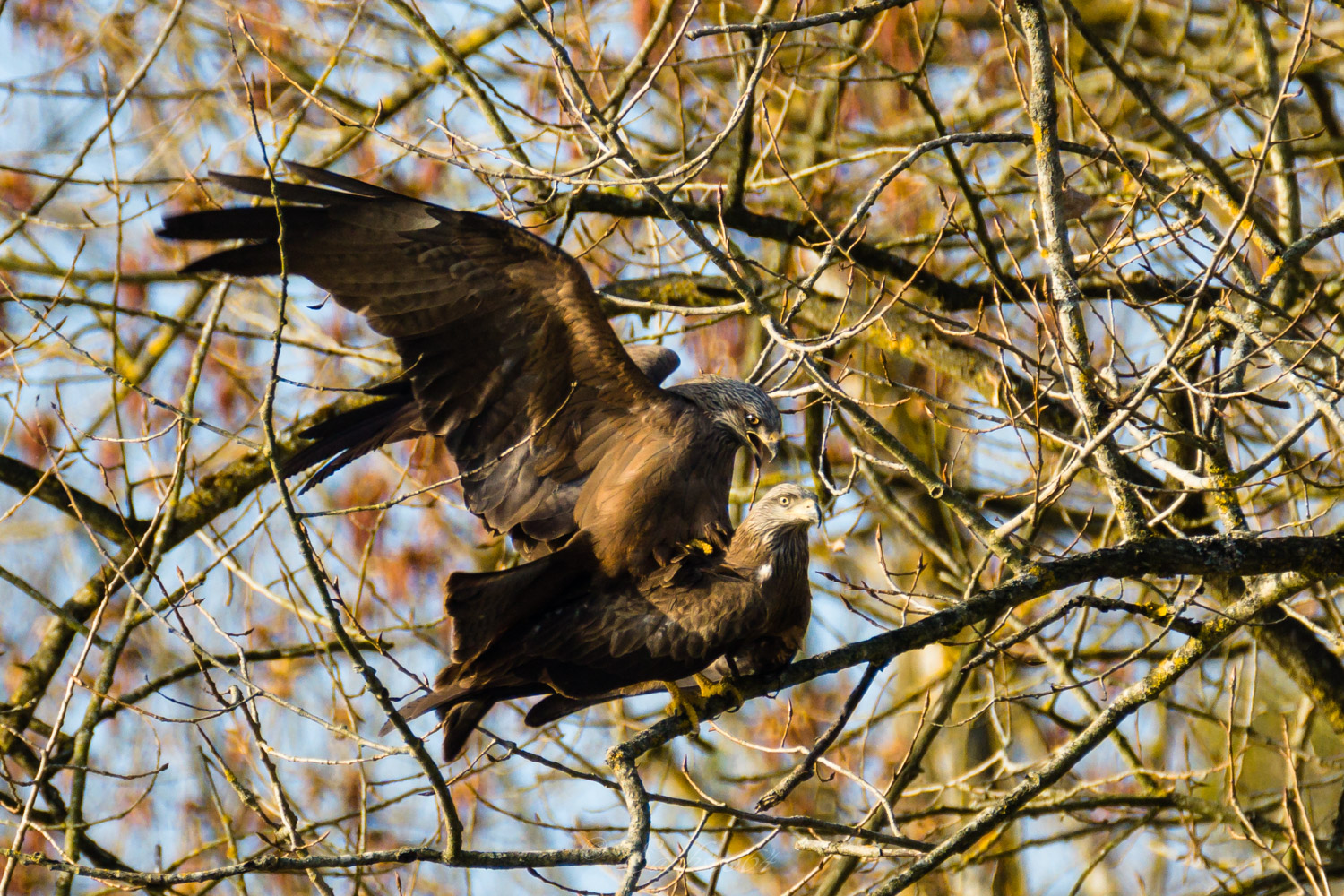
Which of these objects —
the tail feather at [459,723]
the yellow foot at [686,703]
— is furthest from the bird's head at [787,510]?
the tail feather at [459,723]

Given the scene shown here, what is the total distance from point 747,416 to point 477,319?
92 cm

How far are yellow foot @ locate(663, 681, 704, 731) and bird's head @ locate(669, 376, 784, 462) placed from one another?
0.80 meters

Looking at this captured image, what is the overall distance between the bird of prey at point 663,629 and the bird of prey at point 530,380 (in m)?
0.16

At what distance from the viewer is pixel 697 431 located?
161 inches

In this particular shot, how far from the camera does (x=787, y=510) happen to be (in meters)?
3.88

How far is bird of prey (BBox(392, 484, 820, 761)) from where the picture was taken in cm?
369

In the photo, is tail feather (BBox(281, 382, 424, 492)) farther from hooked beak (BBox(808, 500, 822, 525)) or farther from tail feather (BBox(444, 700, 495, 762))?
hooked beak (BBox(808, 500, 822, 525))

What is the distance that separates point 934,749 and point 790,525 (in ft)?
15.4

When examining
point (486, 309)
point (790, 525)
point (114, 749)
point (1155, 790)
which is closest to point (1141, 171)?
point (790, 525)

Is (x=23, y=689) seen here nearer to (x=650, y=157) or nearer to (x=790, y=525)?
(x=790, y=525)

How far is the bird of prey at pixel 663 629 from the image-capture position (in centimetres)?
369

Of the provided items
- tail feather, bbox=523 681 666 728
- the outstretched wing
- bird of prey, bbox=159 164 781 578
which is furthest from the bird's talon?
the outstretched wing

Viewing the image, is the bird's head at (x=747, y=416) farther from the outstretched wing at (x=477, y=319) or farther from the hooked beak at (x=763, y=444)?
the outstretched wing at (x=477, y=319)

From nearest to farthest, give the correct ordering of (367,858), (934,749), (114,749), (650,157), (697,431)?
1. (367,858)
2. (697,431)
3. (650,157)
4. (934,749)
5. (114,749)
